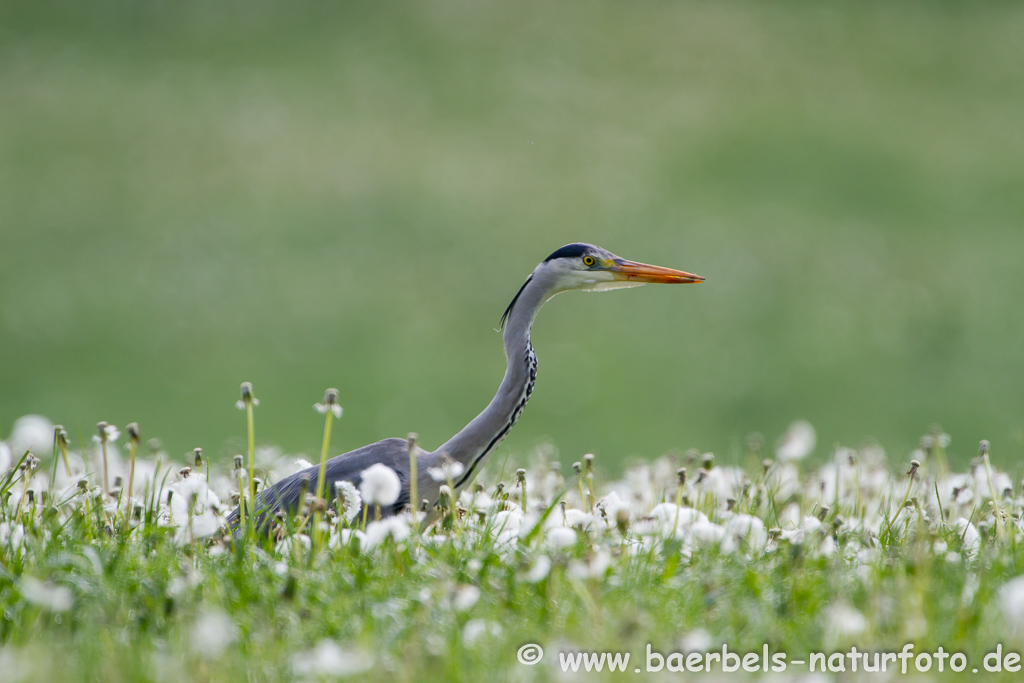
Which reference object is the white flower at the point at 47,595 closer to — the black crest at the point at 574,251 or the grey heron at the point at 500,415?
the grey heron at the point at 500,415

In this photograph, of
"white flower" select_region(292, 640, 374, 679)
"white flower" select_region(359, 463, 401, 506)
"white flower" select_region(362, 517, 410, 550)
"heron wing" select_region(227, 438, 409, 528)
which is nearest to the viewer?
"white flower" select_region(292, 640, 374, 679)

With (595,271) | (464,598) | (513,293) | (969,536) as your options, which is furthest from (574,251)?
(513,293)

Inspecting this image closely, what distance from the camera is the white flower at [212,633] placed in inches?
114

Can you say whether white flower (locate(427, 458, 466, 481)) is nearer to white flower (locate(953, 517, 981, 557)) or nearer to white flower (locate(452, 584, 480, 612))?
white flower (locate(452, 584, 480, 612))

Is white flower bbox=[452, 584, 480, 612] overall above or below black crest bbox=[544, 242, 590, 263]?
below

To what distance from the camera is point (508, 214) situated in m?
21.0

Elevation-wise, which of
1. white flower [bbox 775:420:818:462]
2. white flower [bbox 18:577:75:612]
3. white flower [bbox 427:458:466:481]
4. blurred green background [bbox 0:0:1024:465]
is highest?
blurred green background [bbox 0:0:1024:465]

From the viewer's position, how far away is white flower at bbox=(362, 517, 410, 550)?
384 cm

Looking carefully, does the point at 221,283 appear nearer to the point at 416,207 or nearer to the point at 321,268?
the point at 321,268

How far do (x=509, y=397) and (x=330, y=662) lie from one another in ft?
8.57

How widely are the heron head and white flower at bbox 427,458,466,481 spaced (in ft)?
4.09

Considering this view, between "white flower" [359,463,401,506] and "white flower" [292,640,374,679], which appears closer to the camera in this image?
"white flower" [292,640,374,679]

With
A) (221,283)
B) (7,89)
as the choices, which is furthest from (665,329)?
(7,89)

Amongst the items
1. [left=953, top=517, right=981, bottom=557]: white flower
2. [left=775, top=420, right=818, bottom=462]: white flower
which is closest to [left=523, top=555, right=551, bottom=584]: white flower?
[left=953, top=517, right=981, bottom=557]: white flower
